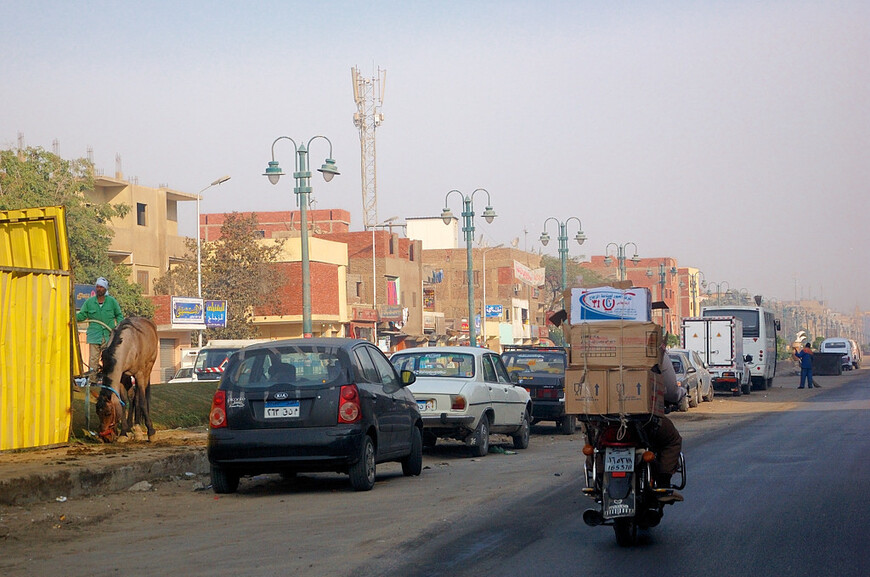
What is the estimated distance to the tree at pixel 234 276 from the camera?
6319 centimetres

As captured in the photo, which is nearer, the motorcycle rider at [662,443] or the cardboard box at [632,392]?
the cardboard box at [632,392]

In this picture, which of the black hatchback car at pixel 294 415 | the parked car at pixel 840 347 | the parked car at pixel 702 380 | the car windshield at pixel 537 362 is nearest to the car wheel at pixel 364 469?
the black hatchback car at pixel 294 415

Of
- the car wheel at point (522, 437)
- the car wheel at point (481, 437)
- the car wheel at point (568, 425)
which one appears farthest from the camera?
the car wheel at point (568, 425)

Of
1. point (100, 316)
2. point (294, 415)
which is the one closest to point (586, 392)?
point (294, 415)

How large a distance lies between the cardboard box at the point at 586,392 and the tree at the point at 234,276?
54725mm

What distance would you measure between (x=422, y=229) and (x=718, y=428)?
96446 millimetres

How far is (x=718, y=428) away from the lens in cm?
2259

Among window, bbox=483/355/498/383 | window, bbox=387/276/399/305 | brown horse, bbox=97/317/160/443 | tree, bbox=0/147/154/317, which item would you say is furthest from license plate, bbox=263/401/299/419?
window, bbox=387/276/399/305

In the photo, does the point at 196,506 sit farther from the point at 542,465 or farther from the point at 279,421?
the point at 542,465

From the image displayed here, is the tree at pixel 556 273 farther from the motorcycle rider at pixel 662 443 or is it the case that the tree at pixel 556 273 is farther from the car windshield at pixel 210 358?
the motorcycle rider at pixel 662 443

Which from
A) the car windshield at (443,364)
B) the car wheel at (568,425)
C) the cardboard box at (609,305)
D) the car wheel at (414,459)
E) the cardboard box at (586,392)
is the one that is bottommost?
the car wheel at (568,425)

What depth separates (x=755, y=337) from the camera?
1809 inches

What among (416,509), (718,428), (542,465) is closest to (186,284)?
(718,428)

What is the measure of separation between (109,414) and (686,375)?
63.8 ft
